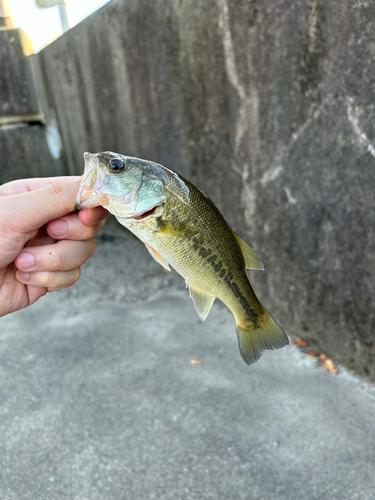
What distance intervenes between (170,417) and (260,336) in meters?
1.36

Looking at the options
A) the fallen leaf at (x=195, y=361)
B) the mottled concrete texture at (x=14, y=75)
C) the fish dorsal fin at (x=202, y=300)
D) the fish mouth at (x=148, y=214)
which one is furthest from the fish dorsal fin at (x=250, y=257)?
the mottled concrete texture at (x=14, y=75)

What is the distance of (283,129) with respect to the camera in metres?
2.95

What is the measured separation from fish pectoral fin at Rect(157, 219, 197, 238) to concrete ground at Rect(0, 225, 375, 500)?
61.8 inches

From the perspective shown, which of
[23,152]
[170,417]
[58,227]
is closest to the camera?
[58,227]

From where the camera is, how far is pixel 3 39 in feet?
22.1

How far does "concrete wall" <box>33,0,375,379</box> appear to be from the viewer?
251cm

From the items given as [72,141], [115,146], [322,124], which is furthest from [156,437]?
[72,141]

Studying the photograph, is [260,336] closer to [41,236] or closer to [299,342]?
[41,236]

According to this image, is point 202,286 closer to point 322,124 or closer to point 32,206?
point 32,206

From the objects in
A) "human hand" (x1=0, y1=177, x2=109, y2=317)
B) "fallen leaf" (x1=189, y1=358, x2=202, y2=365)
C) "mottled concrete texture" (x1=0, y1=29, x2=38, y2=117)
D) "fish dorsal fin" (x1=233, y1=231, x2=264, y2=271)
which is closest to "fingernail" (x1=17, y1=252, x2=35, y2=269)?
"human hand" (x1=0, y1=177, x2=109, y2=317)

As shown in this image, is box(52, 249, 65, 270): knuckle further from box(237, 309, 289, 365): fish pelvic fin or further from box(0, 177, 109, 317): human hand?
box(237, 309, 289, 365): fish pelvic fin

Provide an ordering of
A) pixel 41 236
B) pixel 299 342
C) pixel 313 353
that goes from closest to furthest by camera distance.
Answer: pixel 41 236, pixel 313 353, pixel 299 342

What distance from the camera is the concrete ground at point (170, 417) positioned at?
7.29 ft

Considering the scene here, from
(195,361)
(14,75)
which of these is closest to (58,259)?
(195,361)
